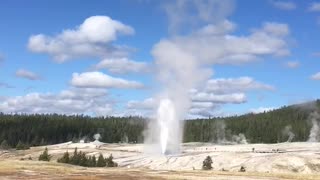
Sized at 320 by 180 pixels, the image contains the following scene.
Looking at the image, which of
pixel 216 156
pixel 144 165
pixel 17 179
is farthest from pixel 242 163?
pixel 17 179

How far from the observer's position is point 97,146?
533 feet

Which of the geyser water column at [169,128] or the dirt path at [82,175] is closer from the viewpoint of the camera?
the dirt path at [82,175]

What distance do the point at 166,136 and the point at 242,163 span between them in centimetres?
4551

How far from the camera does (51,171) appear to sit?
65375mm

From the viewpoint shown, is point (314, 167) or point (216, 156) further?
point (216, 156)

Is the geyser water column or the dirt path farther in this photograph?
the geyser water column

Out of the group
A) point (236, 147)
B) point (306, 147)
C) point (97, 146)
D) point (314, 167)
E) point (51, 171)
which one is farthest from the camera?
point (97, 146)

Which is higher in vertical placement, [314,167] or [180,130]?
[180,130]

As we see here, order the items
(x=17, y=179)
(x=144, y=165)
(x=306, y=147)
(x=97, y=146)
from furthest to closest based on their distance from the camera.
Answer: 1. (x=97, y=146)
2. (x=306, y=147)
3. (x=144, y=165)
4. (x=17, y=179)

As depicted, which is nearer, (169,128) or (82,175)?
(82,175)

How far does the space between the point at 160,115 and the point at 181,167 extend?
147 ft

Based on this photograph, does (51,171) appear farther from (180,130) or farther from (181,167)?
(180,130)

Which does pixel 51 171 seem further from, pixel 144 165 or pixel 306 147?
pixel 306 147

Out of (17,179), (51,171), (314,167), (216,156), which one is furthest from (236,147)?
(17,179)
